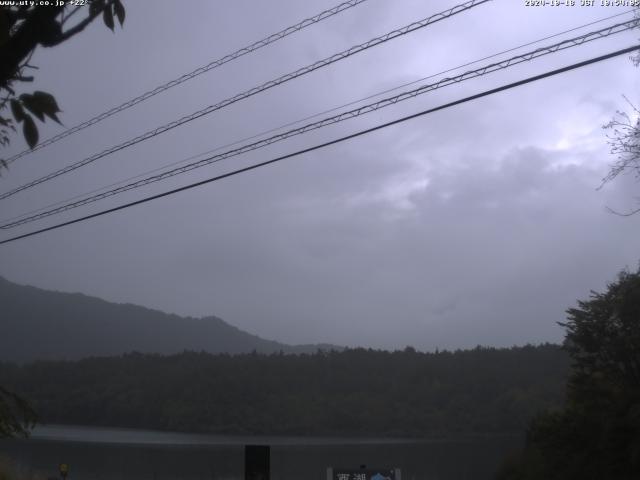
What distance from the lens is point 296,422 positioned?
68438 mm

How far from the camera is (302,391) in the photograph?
244 ft

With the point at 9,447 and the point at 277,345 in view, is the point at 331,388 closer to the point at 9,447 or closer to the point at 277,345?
the point at 9,447

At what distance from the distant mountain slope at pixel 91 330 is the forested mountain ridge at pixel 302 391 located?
15505 millimetres

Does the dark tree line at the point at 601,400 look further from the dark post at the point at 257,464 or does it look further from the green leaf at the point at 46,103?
the green leaf at the point at 46,103

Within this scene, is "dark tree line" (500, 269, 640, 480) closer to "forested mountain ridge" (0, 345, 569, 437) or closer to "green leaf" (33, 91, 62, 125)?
"green leaf" (33, 91, 62, 125)

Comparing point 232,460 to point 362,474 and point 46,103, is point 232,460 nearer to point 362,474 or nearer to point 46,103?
point 362,474

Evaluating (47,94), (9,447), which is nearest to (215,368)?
(9,447)

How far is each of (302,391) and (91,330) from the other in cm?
6112

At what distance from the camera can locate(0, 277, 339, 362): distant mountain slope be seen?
93312 millimetres

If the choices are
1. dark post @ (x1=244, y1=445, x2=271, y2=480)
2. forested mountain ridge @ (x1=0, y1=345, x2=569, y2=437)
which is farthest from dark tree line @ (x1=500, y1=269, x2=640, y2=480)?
forested mountain ridge @ (x1=0, y1=345, x2=569, y2=437)

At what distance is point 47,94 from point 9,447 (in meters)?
39.2

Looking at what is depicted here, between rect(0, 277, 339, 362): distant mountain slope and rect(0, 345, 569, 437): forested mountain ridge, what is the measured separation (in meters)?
15.5

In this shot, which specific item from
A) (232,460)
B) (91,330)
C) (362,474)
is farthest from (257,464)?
(91,330)

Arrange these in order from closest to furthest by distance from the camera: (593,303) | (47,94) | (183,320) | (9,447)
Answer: (47,94), (593,303), (9,447), (183,320)
